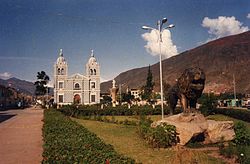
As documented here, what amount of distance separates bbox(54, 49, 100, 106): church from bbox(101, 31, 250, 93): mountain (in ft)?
172

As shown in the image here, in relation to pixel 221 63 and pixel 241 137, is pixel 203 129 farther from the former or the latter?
pixel 221 63

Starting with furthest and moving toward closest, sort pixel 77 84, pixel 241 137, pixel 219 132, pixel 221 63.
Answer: pixel 221 63, pixel 77 84, pixel 219 132, pixel 241 137

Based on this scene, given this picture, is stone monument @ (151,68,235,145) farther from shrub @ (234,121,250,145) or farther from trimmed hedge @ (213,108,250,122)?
trimmed hedge @ (213,108,250,122)

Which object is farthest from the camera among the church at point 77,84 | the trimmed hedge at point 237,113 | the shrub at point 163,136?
the church at point 77,84

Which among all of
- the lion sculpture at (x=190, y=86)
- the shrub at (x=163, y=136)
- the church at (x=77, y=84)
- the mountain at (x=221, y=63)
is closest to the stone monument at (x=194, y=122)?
the lion sculpture at (x=190, y=86)

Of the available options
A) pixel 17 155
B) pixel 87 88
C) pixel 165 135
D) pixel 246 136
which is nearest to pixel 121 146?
pixel 165 135

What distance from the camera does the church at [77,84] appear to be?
250ft

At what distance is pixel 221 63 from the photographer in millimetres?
148375

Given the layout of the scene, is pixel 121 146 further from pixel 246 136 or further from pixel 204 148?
pixel 246 136

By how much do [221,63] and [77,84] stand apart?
307 ft

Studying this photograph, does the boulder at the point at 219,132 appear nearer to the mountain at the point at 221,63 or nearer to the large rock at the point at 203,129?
the large rock at the point at 203,129

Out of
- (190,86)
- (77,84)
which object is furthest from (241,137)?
(77,84)

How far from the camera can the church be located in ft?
250

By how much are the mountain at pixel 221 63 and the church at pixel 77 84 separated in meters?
52.5
